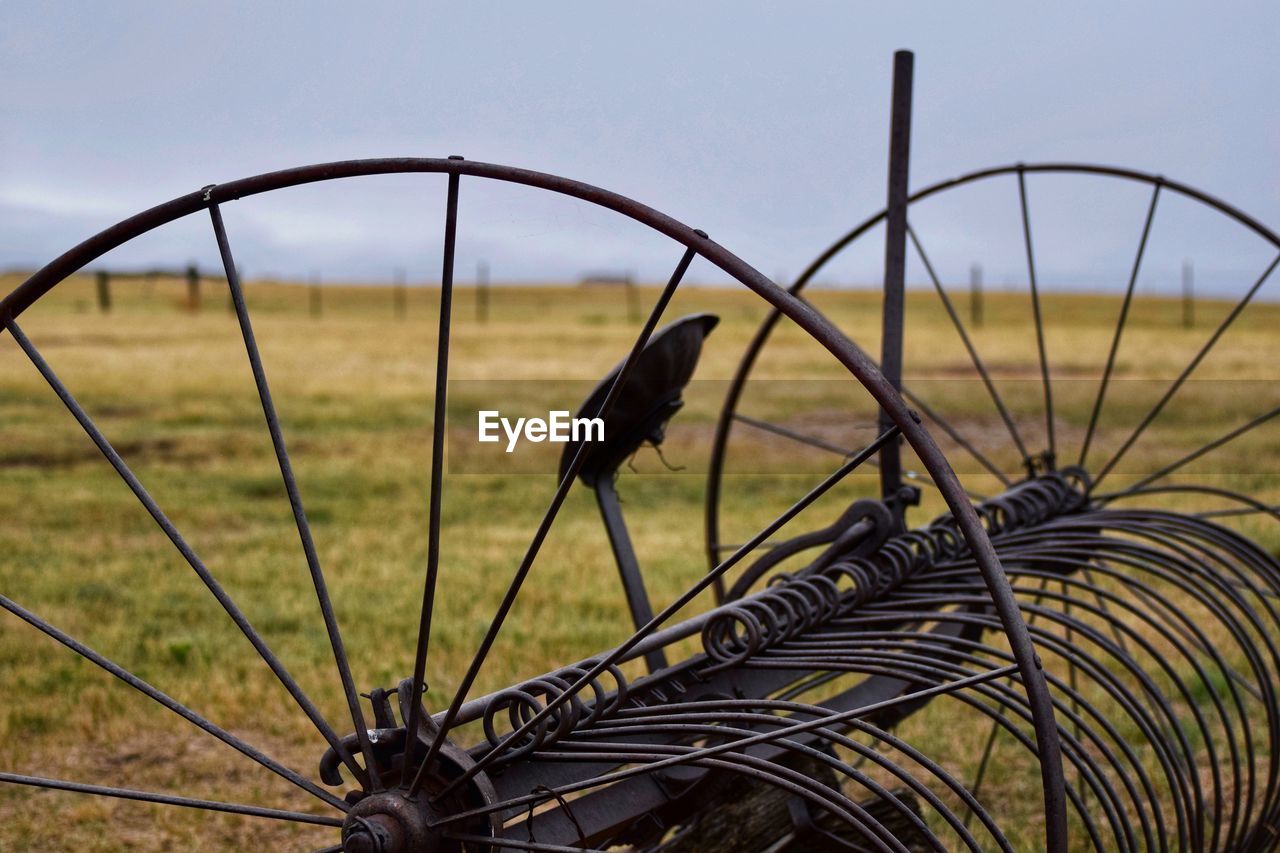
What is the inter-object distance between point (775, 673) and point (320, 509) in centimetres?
502

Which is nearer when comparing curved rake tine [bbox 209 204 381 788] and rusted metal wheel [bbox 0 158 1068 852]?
rusted metal wheel [bbox 0 158 1068 852]

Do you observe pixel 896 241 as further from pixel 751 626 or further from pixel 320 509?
pixel 320 509

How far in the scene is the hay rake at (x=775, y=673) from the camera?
163 cm

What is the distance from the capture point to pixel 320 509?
7105 millimetres

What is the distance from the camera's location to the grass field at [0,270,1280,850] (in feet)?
12.8

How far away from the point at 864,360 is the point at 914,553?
46.8 inches

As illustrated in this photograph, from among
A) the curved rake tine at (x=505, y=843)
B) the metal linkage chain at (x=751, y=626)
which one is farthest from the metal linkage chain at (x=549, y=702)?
the curved rake tine at (x=505, y=843)

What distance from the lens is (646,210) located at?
1.57 meters

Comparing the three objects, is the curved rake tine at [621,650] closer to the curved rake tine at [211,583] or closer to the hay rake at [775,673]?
the hay rake at [775,673]

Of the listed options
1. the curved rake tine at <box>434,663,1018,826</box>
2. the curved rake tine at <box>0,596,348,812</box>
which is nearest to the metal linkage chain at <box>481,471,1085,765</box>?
the curved rake tine at <box>434,663,1018,826</box>

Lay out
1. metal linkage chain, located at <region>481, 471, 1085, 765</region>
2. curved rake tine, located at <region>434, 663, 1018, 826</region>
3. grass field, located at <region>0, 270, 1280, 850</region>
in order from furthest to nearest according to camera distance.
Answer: grass field, located at <region>0, 270, 1280, 850</region> < metal linkage chain, located at <region>481, 471, 1085, 765</region> < curved rake tine, located at <region>434, 663, 1018, 826</region>

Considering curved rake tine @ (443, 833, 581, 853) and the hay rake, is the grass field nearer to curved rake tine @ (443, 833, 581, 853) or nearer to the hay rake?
the hay rake

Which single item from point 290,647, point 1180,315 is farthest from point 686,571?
point 1180,315

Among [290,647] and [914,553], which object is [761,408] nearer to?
[290,647]
